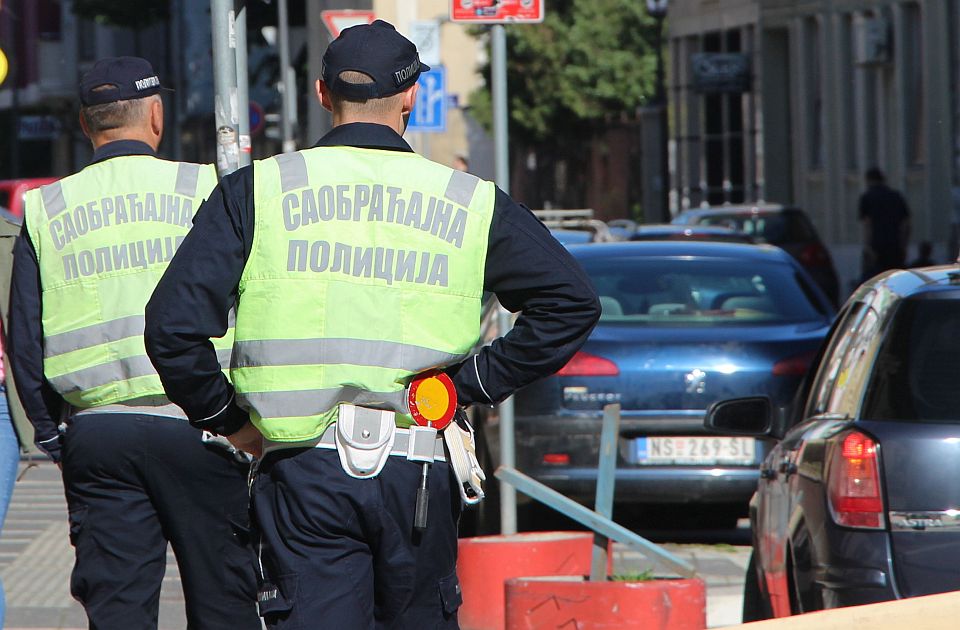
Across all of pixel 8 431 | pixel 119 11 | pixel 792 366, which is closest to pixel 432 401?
pixel 8 431

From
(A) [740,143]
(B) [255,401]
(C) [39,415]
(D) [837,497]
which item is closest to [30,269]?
(C) [39,415]

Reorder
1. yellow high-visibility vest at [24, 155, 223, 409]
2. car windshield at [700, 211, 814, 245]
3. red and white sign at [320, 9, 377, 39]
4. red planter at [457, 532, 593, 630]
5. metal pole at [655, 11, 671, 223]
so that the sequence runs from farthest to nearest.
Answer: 1. metal pole at [655, 11, 671, 223]
2. car windshield at [700, 211, 814, 245]
3. red and white sign at [320, 9, 377, 39]
4. red planter at [457, 532, 593, 630]
5. yellow high-visibility vest at [24, 155, 223, 409]

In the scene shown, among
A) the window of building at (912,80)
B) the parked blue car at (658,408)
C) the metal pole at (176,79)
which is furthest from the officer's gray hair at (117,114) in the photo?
the metal pole at (176,79)

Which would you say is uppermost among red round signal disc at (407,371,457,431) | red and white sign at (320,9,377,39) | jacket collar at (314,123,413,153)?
red and white sign at (320,9,377,39)

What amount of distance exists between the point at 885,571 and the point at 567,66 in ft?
163

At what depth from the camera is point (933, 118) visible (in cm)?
2944

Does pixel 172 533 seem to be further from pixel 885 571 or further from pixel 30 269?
pixel 885 571

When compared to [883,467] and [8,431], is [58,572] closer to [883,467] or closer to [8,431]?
[8,431]

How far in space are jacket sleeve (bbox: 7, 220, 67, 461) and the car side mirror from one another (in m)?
2.11

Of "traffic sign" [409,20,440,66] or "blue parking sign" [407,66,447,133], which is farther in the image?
"traffic sign" [409,20,440,66]

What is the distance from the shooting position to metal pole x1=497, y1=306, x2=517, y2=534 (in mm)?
8172

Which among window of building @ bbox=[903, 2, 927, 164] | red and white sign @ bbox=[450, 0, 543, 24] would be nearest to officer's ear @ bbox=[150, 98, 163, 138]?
red and white sign @ bbox=[450, 0, 543, 24]

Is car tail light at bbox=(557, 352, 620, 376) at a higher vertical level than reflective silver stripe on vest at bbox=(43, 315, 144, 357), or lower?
lower

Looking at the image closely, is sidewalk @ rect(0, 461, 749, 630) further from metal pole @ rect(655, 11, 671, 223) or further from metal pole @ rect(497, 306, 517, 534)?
metal pole @ rect(655, 11, 671, 223)
